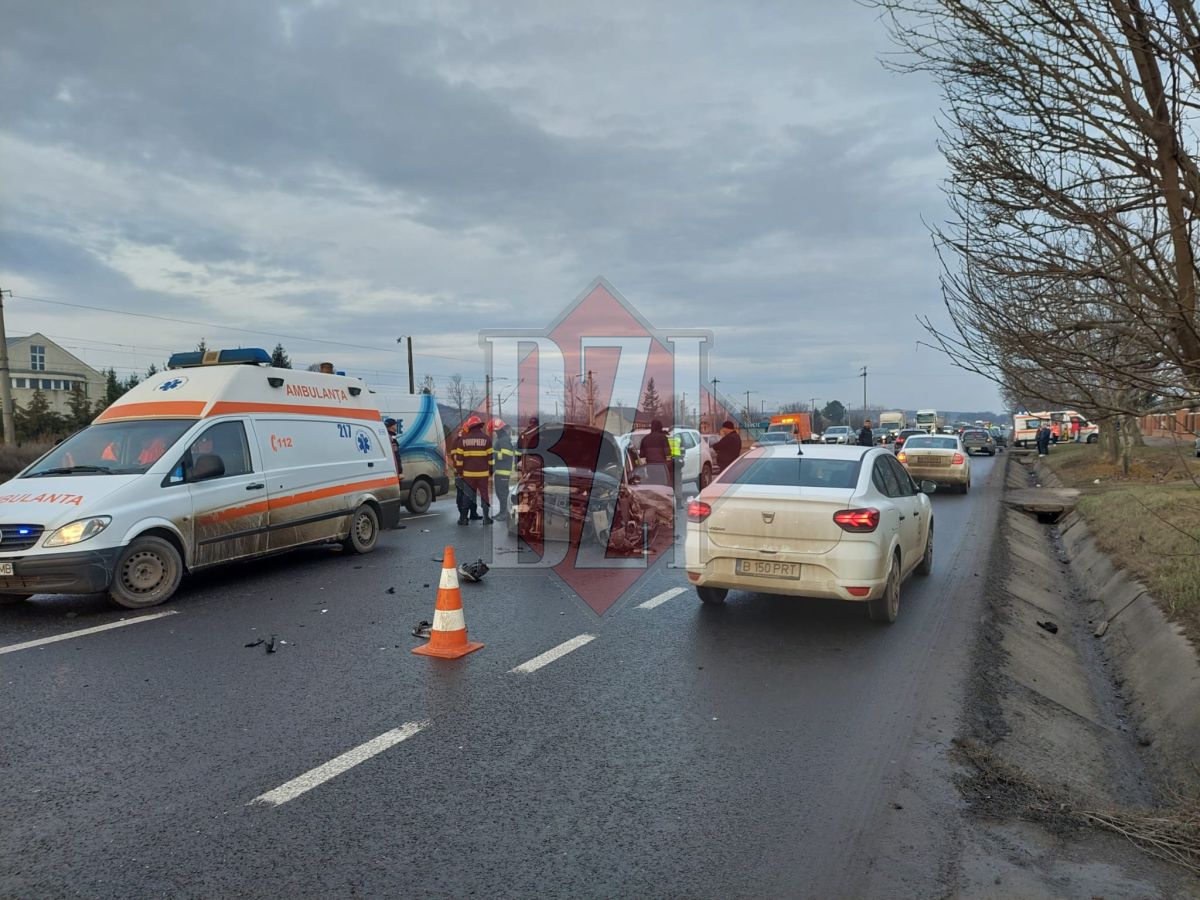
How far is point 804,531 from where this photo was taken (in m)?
6.92

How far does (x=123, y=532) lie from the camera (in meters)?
7.52

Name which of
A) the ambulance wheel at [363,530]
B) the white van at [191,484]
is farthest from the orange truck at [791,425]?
the white van at [191,484]

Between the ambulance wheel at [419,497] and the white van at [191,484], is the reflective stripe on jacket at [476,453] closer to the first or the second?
the white van at [191,484]

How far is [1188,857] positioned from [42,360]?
83821 mm

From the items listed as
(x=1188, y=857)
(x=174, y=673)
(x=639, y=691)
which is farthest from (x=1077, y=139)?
(x=174, y=673)

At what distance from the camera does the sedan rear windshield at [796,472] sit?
7.50m

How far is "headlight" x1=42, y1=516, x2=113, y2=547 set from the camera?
720 cm

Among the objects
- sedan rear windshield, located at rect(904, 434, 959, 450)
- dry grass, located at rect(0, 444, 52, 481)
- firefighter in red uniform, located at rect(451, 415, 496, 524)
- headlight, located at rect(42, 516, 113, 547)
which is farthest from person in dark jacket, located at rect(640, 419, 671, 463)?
dry grass, located at rect(0, 444, 52, 481)

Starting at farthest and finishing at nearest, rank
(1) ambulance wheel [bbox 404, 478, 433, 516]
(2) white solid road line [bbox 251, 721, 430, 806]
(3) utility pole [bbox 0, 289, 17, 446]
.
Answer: (3) utility pole [bbox 0, 289, 17, 446] < (1) ambulance wheel [bbox 404, 478, 433, 516] < (2) white solid road line [bbox 251, 721, 430, 806]

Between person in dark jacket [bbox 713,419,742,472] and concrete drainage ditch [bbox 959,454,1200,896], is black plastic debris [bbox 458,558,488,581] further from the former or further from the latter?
person in dark jacket [bbox 713,419,742,472]

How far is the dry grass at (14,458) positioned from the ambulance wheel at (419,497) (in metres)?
19.5

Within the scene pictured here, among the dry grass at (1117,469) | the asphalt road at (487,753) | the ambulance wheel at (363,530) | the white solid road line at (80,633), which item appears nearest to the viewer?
the asphalt road at (487,753)

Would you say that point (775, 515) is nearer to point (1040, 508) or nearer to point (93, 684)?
point (93, 684)

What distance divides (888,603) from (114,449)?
774 cm
